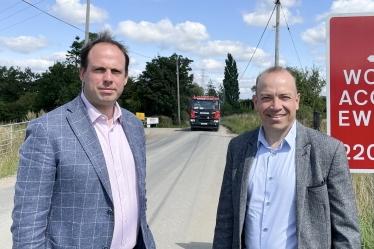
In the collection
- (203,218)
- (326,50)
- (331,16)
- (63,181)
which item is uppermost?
(331,16)

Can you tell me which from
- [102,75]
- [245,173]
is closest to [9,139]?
[102,75]

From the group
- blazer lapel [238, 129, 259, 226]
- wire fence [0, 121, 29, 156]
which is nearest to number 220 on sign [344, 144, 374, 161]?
blazer lapel [238, 129, 259, 226]

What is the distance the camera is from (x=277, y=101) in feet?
6.54

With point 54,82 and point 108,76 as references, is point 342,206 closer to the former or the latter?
point 108,76

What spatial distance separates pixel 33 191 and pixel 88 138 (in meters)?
0.38

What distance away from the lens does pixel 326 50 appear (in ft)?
9.41

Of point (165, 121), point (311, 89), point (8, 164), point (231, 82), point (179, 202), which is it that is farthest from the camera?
point (231, 82)

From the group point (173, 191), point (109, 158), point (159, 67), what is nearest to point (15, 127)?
point (173, 191)

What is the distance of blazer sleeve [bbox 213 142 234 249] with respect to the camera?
2148mm

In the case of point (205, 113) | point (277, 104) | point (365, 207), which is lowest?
point (365, 207)

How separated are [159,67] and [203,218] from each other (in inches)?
1756

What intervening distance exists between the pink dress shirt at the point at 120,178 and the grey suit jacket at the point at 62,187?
7 centimetres

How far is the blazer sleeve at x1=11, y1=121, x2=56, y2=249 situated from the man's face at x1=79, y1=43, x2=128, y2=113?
362 mm

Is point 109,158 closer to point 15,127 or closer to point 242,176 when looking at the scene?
point 242,176
